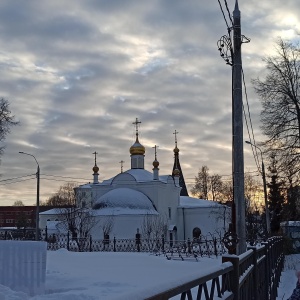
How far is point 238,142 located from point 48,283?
5542 mm

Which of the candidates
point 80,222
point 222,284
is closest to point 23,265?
point 222,284

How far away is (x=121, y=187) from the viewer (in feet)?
178

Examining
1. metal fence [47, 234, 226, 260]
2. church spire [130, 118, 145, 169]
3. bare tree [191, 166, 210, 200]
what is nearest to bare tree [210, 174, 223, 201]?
bare tree [191, 166, 210, 200]

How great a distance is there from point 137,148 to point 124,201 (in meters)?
8.55

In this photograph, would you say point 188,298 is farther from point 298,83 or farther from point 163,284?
point 298,83

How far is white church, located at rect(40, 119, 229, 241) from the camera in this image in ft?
158

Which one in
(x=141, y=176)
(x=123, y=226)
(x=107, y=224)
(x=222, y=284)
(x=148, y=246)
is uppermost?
(x=141, y=176)

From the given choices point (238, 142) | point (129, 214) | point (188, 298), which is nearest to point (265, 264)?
point (238, 142)

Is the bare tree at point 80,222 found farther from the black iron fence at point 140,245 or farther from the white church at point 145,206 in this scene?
the black iron fence at point 140,245

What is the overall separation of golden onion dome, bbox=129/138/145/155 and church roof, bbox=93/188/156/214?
6.33 metres

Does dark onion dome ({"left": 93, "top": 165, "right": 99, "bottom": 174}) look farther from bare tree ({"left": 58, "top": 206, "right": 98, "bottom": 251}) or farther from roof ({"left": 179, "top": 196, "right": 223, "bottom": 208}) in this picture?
roof ({"left": 179, "top": 196, "right": 223, "bottom": 208})

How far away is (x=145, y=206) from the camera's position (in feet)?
165

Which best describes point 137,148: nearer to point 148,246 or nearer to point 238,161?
point 148,246

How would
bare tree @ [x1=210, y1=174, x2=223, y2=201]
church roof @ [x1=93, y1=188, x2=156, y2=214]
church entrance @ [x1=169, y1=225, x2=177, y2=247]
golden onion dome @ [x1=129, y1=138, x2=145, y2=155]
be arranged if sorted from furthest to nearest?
bare tree @ [x1=210, y1=174, x2=223, y2=201]
golden onion dome @ [x1=129, y1=138, x2=145, y2=155]
church entrance @ [x1=169, y1=225, x2=177, y2=247]
church roof @ [x1=93, y1=188, x2=156, y2=214]
